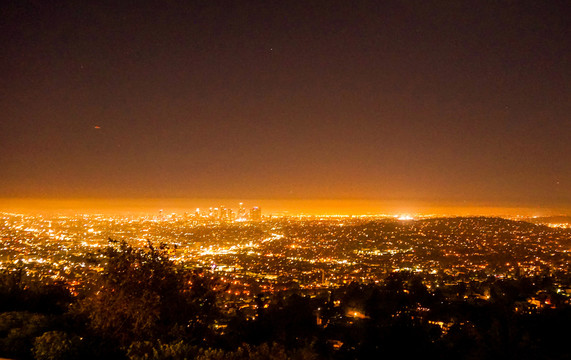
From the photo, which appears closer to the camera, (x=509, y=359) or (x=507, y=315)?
(x=509, y=359)

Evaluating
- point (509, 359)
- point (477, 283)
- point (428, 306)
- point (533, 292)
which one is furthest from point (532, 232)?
point (509, 359)

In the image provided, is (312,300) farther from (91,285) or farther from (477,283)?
(477,283)

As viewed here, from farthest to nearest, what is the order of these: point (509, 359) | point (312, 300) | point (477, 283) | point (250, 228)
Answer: point (250, 228)
point (477, 283)
point (312, 300)
point (509, 359)

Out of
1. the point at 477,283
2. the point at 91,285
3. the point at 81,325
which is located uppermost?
the point at 91,285

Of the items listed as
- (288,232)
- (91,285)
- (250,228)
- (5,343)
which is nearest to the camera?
(5,343)

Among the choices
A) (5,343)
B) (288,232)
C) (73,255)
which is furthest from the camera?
(288,232)

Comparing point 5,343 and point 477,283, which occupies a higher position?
point 5,343

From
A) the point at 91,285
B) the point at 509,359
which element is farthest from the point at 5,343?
the point at 509,359

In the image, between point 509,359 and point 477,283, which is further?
point 477,283

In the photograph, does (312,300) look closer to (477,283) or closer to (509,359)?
(509,359)
